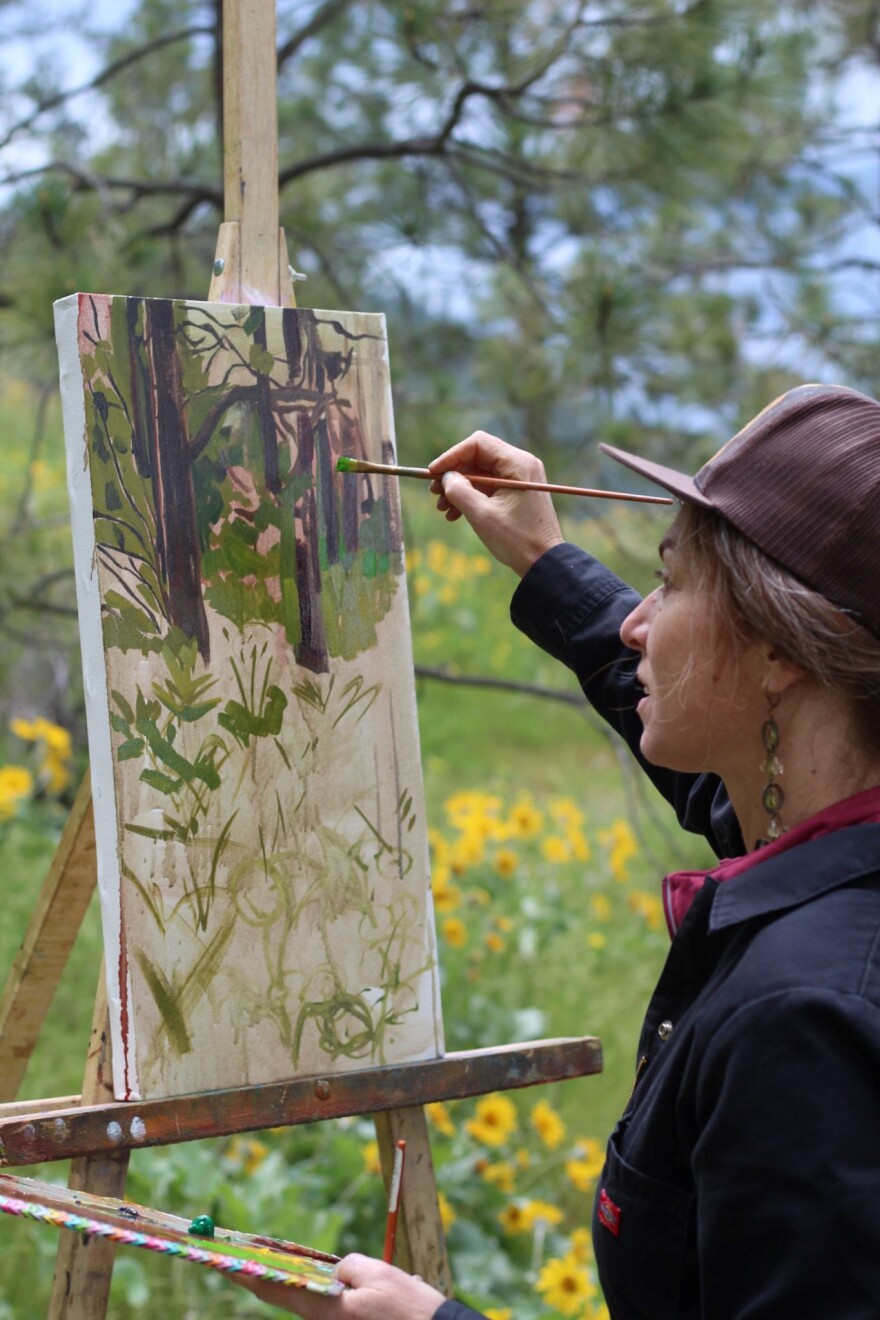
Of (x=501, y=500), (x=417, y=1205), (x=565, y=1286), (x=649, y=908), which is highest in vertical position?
(x=501, y=500)

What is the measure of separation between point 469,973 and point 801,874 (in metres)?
2.18

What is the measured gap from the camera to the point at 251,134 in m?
1.67

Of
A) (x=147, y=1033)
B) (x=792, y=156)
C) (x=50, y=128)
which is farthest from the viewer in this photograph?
(x=792, y=156)

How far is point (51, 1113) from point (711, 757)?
0.74 meters

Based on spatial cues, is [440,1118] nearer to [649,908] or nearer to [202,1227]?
[649,908]

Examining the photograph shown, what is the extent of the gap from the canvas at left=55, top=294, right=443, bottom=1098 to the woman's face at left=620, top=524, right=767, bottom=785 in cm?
51

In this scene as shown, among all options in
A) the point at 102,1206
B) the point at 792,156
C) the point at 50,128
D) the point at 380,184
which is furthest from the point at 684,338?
the point at 102,1206

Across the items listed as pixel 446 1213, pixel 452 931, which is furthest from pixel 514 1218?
pixel 452 931

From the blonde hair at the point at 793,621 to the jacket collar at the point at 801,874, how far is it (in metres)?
0.09

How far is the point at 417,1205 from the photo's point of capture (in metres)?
1.62

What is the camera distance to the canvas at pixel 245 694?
151cm

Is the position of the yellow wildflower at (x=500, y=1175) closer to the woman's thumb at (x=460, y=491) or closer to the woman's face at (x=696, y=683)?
the woman's thumb at (x=460, y=491)

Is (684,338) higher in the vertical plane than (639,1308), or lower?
higher

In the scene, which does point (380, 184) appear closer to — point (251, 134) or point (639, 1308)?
point (251, 134)
